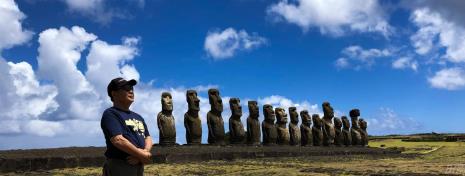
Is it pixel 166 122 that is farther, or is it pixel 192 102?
pixel 192 102

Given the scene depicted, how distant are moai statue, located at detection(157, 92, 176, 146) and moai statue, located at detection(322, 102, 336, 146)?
12.4 m

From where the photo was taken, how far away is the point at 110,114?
16.4 ft

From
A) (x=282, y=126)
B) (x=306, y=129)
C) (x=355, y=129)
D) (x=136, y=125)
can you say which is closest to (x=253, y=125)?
(x=282, y=126)

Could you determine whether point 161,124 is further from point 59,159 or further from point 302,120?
point 302,120

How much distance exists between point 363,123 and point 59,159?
26443 millimetres

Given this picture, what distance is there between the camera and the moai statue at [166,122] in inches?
805

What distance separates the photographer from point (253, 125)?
82.4ft

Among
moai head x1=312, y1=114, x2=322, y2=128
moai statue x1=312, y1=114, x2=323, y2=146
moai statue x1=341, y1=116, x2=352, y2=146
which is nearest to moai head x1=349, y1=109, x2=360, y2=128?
moai statue x1=341, y1=116, x2=352, y2=146

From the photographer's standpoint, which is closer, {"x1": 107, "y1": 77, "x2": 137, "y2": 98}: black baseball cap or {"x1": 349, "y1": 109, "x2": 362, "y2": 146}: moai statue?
{"x1": 107, "y1": 77, "x2": 137, "y2": 98}: black baseball cap

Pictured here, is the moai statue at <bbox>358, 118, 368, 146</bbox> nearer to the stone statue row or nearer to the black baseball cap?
the stone statue row

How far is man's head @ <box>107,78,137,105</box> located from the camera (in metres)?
5.15

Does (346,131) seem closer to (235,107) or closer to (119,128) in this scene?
(235,107)

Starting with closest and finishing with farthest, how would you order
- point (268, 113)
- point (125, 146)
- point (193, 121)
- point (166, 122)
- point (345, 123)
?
point (125, 146) < point (166, 122) < point (193, 121) < point (268, 113) < point (345, 123)

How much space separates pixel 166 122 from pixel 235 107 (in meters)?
4.74
